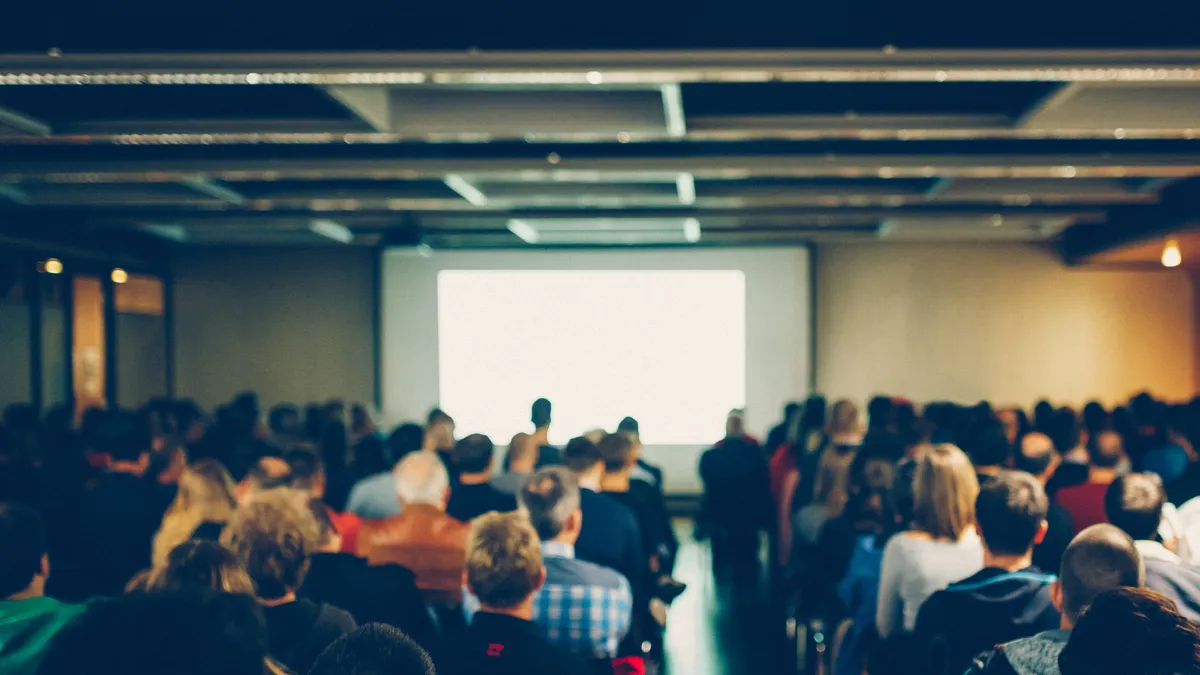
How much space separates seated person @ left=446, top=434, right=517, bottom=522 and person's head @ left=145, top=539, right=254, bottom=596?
6.59 ft

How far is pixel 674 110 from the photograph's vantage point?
5.04 metres

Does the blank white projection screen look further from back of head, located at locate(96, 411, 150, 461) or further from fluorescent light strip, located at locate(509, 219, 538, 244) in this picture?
back of head, located at locate(96, 411, 150, 461)

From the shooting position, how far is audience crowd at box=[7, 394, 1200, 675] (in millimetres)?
1414

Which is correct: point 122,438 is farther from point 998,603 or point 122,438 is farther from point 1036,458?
point 1036,458

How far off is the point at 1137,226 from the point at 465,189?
5.59 metres

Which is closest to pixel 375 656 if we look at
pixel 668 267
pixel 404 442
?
pixel 404 442

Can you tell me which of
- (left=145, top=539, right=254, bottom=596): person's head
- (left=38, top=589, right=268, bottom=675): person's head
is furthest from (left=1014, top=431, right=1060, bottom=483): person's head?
(left=38, top=589, right=268, bottom=675): person's head

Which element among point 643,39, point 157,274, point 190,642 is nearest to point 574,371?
point 157,274

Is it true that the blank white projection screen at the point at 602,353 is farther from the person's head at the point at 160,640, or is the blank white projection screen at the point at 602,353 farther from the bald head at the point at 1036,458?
the person's head at the point at 160,640

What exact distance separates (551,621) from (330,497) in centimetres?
→ 273

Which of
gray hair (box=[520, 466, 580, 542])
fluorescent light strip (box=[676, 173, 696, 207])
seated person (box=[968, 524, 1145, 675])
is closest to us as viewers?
seated person (box=[968, 524, 1145, 675])

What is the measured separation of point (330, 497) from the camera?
5504 mm

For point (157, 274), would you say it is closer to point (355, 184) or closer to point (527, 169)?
point (355, 184)

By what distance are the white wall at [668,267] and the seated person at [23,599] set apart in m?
8.72
